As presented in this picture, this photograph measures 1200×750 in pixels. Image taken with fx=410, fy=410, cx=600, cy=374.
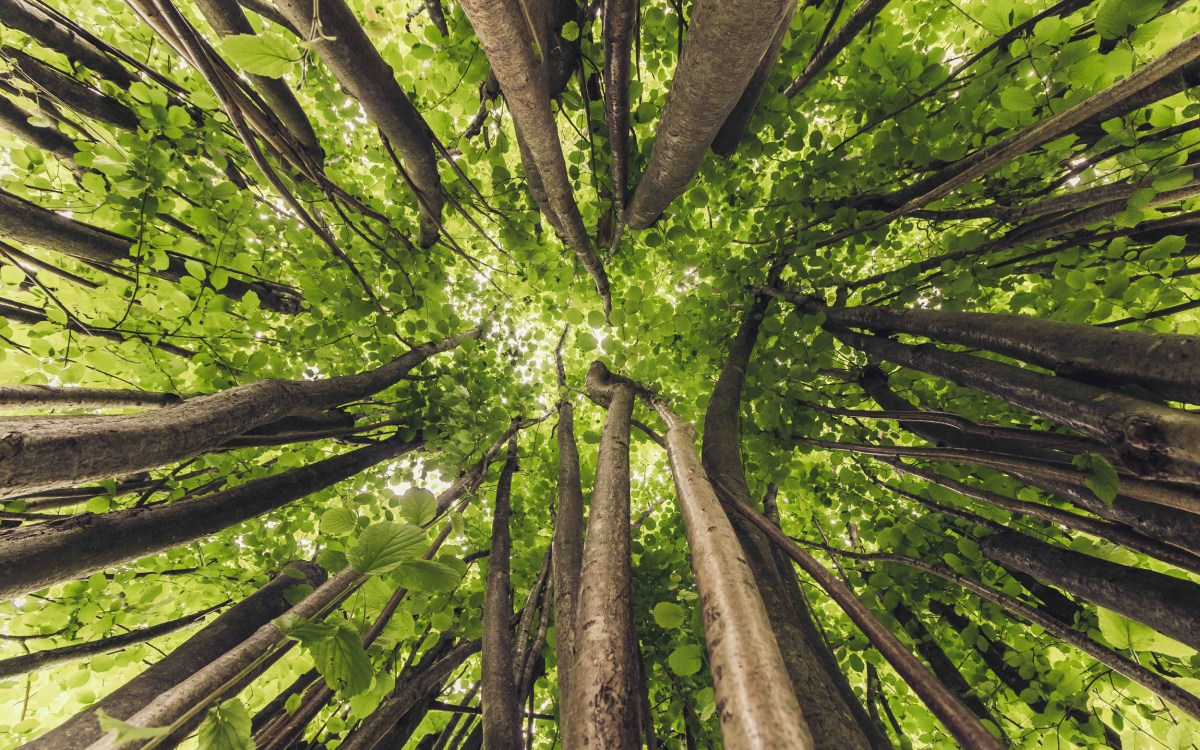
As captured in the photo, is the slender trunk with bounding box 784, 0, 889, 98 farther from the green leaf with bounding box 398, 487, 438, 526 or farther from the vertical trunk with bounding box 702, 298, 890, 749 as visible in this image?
the green leaf with bounding box 398, 487, 438, 526

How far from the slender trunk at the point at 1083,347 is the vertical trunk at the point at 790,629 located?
55.1 inches

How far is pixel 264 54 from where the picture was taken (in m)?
1.34

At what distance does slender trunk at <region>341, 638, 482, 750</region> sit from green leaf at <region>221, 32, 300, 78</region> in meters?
2.87

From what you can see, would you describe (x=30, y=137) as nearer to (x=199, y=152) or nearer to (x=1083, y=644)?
(x=199, y=152)

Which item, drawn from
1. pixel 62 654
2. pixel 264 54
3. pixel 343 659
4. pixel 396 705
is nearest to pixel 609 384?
pixel 396 705

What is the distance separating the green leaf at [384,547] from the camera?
111 centimetres

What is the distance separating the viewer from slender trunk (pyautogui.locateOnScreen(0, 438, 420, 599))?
1654mm

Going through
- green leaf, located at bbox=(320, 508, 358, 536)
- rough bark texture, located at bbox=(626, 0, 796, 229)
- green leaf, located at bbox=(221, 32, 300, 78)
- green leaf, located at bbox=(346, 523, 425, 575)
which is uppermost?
rough bark texture, located at bbox=(626, 0, 796, 229)

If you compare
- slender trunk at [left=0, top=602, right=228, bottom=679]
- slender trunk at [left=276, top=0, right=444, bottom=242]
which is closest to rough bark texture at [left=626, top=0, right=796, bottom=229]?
slender trunk at [left=276, top=0, right=444, bottom=242]

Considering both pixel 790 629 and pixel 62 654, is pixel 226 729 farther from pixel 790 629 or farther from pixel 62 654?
pixel 62 654

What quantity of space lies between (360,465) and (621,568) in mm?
2933

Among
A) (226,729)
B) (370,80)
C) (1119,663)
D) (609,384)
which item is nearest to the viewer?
(226,729)

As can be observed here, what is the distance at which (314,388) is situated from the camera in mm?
2564

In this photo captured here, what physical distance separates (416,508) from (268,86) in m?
3.69
